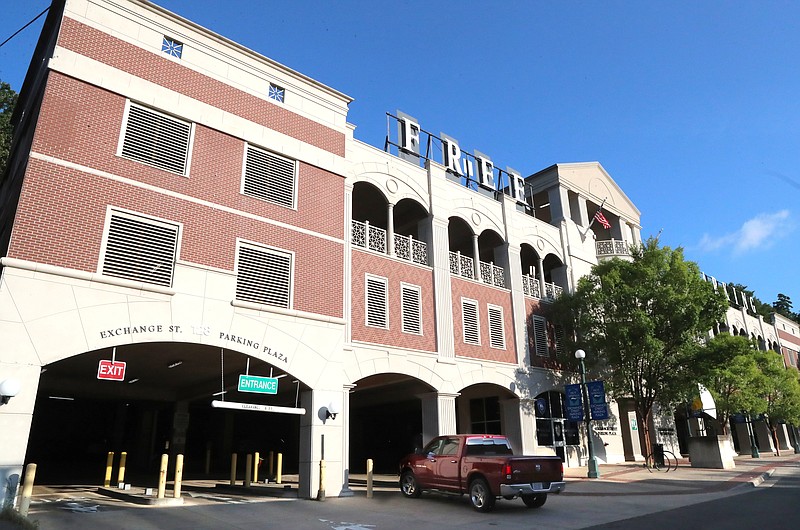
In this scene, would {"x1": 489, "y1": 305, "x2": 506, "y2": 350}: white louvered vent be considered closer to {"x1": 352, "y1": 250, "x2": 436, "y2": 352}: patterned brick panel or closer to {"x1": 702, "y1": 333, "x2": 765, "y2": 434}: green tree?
{"x1": 352, "y1": 250, "x2": 436, "y2": 352}: patterned brick panel

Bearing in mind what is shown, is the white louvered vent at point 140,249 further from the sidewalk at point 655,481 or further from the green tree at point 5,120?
the green tree at point 5,120

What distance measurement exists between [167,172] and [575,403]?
59.4 feet

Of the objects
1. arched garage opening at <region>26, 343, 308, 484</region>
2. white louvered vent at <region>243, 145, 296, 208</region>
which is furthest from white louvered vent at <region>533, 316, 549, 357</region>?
white louvered vent at <region>243, 145, 296, 208</region>

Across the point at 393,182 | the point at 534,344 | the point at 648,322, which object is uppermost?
the point at 393,182

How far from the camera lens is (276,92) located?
18719 millimetres

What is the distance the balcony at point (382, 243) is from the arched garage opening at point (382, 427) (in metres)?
7.64

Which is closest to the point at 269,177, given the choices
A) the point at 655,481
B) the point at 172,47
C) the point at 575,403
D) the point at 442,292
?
the point at 172,47

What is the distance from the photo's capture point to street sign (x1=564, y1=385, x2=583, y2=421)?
23.0m

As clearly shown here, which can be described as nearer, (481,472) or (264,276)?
(481,472)

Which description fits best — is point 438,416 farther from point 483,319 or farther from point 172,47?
point 172,47

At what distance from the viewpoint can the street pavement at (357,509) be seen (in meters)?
11.0

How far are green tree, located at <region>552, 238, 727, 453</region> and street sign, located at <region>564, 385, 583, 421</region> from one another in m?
4.15

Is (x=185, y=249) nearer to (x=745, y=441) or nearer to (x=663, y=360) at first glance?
(x=663, y=360)

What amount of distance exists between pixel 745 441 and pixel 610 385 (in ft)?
110
